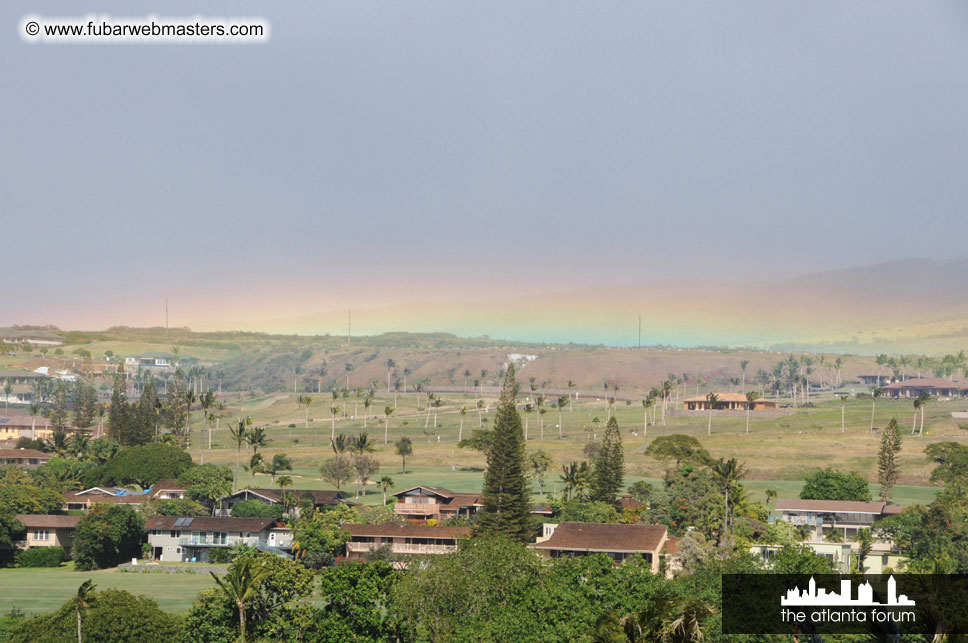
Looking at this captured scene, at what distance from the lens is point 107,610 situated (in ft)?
174

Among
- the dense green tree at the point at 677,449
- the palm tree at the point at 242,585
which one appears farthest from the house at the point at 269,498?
the palm tree at the point at 242,585

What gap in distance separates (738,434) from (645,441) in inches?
655

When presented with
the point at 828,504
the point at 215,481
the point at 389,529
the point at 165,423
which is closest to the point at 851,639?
the point at 389,529

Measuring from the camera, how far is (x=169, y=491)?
4486 inches

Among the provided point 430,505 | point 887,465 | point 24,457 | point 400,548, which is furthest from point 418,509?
point 24,457

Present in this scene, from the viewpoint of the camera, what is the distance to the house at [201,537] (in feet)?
302

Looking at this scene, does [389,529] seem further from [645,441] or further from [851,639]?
[645,441]

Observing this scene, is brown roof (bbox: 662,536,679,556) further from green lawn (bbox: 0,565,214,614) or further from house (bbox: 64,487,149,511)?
house (bbox: 64,487,149,511)

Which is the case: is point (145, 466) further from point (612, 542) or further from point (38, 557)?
point (612, 542)

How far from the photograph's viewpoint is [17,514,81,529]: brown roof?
95688 millimetres

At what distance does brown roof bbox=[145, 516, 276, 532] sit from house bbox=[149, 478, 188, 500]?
1800cm

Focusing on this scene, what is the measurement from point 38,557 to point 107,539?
7.30m

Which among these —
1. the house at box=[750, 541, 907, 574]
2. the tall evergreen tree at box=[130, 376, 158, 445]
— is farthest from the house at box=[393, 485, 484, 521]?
the tall evergreen tree at box=[130, 376, 158, 445]

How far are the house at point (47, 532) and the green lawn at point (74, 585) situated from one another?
5.16 metres
